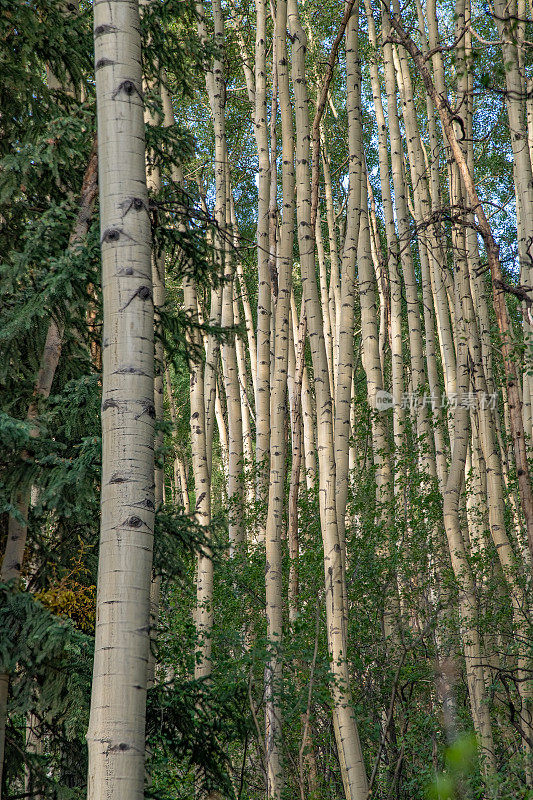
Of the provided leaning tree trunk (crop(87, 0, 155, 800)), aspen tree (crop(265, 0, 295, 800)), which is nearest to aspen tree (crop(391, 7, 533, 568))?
aspen tree (crop(265, 0, 295, 800))

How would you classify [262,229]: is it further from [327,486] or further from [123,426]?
[123,426]

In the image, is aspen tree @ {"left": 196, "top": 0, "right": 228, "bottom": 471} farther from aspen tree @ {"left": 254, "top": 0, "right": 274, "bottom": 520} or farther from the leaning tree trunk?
the leaning tree trunk

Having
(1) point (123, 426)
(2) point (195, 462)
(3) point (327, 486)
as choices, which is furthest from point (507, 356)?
(2) point (195, 462)

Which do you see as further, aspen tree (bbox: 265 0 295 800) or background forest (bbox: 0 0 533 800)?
aspen tree (bbox: 265 0 295 800)

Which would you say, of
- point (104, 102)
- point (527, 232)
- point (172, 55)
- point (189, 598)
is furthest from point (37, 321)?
point (189, 598)

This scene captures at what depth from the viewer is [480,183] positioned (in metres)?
17.4

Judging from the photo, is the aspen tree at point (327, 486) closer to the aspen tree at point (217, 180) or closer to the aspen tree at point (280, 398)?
the aspen tree at point (280, 398)

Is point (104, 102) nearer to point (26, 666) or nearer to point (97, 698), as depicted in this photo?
point (97, 698)

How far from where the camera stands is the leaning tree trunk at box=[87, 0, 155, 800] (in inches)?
91.4

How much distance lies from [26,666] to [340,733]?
8.18 feet

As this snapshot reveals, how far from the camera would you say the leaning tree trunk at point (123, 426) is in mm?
2322

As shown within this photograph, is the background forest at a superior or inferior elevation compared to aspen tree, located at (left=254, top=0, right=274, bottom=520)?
inferior

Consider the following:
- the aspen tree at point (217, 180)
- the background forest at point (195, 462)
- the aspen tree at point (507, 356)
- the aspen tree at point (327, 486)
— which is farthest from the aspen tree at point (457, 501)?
the aspen tree at point (217, 180)

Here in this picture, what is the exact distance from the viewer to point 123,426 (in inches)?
102
